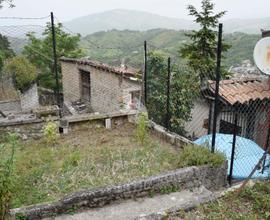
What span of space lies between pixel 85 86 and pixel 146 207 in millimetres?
7533

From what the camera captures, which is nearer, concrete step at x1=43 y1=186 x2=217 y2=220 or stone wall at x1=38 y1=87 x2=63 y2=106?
concrete step at x1=43 y1=186 x2=217 y2=220

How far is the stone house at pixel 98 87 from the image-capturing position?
30.7ft

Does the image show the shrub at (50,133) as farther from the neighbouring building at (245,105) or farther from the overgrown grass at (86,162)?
the neighbouring building at (245,105)

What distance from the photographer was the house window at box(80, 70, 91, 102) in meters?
11.2

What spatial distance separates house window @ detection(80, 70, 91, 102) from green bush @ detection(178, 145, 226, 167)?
20.9 feet

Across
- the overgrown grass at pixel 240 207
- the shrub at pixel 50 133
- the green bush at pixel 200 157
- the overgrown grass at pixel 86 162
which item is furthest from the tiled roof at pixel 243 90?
the shrub at pixel 50 133

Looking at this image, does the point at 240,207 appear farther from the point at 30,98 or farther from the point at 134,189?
the point at 30,98

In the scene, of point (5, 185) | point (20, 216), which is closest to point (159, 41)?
point (20, 216)

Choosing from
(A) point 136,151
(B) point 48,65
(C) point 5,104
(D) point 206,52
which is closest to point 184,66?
(D) point 206,52

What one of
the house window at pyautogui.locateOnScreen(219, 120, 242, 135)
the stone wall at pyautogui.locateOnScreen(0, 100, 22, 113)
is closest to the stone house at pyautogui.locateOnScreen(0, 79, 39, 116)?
the stone wall at pyautogui.locateOnScreen(0, 100, 22, 113)

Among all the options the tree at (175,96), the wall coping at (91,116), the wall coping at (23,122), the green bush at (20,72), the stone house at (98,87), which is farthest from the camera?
the green bush at (20,72)

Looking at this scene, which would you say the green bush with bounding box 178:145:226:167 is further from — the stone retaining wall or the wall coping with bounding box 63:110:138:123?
the wall coping with bounding box 63:110:138:123

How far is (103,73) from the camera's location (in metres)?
9.99

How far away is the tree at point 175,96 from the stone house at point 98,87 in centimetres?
55
